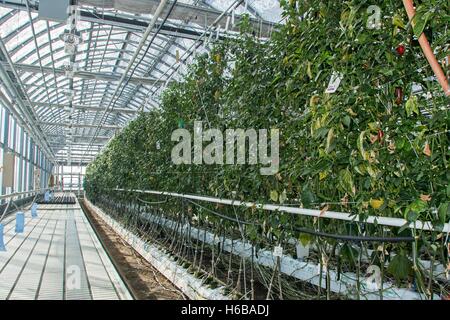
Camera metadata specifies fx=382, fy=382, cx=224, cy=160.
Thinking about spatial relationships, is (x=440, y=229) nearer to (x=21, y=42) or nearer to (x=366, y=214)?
(x=366, y=214)

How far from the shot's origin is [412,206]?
1.26m

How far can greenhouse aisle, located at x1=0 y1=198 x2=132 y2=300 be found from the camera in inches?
132

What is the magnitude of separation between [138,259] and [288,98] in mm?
3814

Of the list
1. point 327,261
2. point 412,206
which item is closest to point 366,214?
point 412,206

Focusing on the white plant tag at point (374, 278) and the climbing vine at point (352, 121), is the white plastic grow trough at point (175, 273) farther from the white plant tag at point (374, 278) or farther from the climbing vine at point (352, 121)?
the white plant tag at point (374, 278)

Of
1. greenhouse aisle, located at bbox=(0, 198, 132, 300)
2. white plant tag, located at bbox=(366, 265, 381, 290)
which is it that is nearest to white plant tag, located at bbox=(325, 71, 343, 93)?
white plant tag, located at bbox=(366, 265, 381, 290)

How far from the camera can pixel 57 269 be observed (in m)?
4.27

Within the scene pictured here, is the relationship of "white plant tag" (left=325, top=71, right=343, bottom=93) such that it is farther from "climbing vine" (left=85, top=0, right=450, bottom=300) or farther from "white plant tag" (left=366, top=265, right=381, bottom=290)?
"white plant tag" (left=366, top=265, right=381, bottom=290)

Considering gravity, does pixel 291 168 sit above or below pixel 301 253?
above

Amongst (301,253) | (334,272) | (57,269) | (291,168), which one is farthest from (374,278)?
(57,269)

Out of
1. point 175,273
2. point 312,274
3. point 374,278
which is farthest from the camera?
point 175,273

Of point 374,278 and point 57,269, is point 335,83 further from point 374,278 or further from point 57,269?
point 57,269

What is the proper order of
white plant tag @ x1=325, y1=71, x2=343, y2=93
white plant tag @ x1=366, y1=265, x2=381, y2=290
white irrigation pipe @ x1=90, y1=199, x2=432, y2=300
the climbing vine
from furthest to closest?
white irrigation pipe @ x1=90, y1=199, x2=432, y2=300 < white plant tag @ x1=366, y1=265, x2=381, y2=290 < white plant tag @ x1=325, y1=71, x2=343, y2=93 < the climbing vine

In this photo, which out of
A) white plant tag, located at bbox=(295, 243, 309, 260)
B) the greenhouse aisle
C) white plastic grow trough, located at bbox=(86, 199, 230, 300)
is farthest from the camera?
the greenhouse aisle
